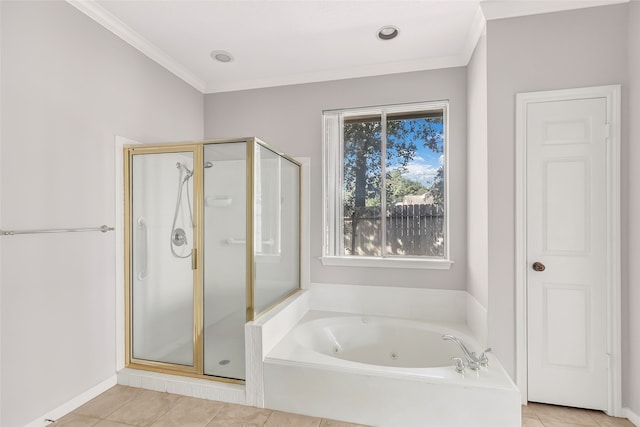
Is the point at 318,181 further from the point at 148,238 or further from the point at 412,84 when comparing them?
the point at 148,238

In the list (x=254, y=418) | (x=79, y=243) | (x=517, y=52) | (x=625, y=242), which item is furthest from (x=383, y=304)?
(x=79, y=243)

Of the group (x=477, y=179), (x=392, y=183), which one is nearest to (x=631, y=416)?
(x=477, y=179)

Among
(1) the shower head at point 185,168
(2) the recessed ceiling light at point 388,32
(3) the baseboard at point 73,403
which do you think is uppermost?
(2) the recessed ceiling light at point 388,32

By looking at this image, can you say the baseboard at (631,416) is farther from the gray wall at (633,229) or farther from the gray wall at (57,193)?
the gray wall at (57,193)

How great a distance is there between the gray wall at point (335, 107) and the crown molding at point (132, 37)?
384 mm

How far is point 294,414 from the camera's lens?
1.86m

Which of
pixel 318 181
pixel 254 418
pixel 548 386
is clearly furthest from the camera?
pixel 318 181

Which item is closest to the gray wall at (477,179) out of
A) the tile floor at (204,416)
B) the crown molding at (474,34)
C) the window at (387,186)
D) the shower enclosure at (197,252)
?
the crown molding at (474,34)

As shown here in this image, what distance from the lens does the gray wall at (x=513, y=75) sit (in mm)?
1888

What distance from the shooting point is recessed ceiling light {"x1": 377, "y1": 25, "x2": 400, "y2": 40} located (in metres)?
2.21

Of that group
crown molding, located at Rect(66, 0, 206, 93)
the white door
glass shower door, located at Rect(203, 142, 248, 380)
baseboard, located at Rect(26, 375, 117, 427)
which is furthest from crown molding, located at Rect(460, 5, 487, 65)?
baseboard, located at Rect(26, 375, 117, 427)

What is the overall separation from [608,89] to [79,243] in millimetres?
3342

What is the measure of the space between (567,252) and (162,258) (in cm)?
270

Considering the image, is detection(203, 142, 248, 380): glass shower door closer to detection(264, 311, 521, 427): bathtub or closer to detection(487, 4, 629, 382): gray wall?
detection(264, 311, 521, 427): bathtub
